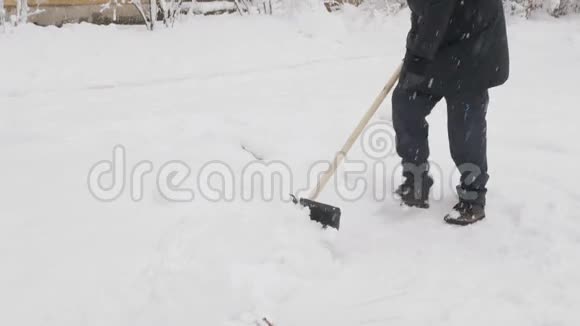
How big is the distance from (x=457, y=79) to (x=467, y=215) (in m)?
0.78

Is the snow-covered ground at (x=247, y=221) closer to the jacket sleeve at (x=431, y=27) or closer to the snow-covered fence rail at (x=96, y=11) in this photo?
the snow-covered fence rail at (x=96, y=11)

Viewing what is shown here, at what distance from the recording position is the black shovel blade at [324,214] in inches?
113

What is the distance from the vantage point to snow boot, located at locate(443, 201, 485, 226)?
3.11 m

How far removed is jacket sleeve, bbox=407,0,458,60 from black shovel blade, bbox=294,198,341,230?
2.93 ft

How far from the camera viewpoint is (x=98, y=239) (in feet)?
8.89

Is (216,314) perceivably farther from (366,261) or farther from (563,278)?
(563,278)

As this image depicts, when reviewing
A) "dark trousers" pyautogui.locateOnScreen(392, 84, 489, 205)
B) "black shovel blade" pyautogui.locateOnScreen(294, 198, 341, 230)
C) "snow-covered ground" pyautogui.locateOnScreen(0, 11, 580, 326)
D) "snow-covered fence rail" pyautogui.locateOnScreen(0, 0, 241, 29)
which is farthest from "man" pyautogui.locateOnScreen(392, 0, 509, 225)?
"snow-covered fence rail" pyautogui.locateOnScreen(0, 0, 241, 29)

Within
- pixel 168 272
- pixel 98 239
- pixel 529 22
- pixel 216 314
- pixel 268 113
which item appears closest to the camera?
pixel 216 314

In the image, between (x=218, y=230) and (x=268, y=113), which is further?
(x=268, y=113)

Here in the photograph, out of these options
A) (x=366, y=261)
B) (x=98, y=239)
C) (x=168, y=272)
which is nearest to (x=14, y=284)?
(x=98, y=239)

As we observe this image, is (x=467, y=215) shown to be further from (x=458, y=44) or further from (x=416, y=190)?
(x=458, y=44)

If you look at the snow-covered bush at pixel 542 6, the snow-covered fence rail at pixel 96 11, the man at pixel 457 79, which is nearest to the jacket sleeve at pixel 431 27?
the man at pixel 457 79

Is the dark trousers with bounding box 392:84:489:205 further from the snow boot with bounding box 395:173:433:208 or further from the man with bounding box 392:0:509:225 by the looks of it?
the snow boot with bounding box 395:173:433:208

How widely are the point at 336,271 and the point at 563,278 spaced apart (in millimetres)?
1041
